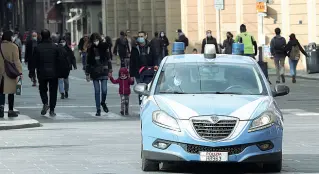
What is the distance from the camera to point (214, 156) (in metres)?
13.3

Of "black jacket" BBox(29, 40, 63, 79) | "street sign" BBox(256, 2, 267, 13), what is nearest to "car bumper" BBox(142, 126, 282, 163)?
"black jacket" BBox(29, 40, 63, 79)

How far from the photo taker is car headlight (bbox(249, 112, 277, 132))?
1337 centimetres

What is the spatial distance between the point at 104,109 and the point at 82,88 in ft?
37.7

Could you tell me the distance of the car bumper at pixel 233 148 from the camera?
1326cm

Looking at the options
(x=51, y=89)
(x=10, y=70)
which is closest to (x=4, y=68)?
(x=10, y=70)

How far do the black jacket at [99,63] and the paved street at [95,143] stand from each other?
972 millimetres

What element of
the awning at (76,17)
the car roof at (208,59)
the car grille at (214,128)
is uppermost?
the awning at (76,17)

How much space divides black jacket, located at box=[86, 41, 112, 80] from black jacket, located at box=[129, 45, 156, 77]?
36.4 inches

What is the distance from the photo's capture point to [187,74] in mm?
14789

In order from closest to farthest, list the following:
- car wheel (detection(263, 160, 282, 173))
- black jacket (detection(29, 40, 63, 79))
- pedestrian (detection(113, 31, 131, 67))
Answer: car wheel (detection(263, 160, 282, 173)) → black jacket (detection(29, 40, 63, 79)) → pedestrian (detection(113, 31, 131, 67))

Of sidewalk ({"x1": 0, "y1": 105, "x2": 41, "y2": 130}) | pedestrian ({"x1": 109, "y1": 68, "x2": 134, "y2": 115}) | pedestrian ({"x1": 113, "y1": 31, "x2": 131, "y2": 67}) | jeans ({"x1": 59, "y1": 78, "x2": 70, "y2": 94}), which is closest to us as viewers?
sidewalk ({"x1": 0, "y1": 105, "x2": 41, "y2": 130})

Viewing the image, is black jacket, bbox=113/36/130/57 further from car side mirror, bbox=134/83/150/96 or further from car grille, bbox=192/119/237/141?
car grille, bbox=192/119/237/141

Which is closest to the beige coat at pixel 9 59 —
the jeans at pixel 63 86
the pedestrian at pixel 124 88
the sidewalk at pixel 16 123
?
the sidewalk at pixel 16 123

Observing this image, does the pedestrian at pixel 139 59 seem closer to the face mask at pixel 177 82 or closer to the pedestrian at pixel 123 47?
the face mask at pixel 177 82
